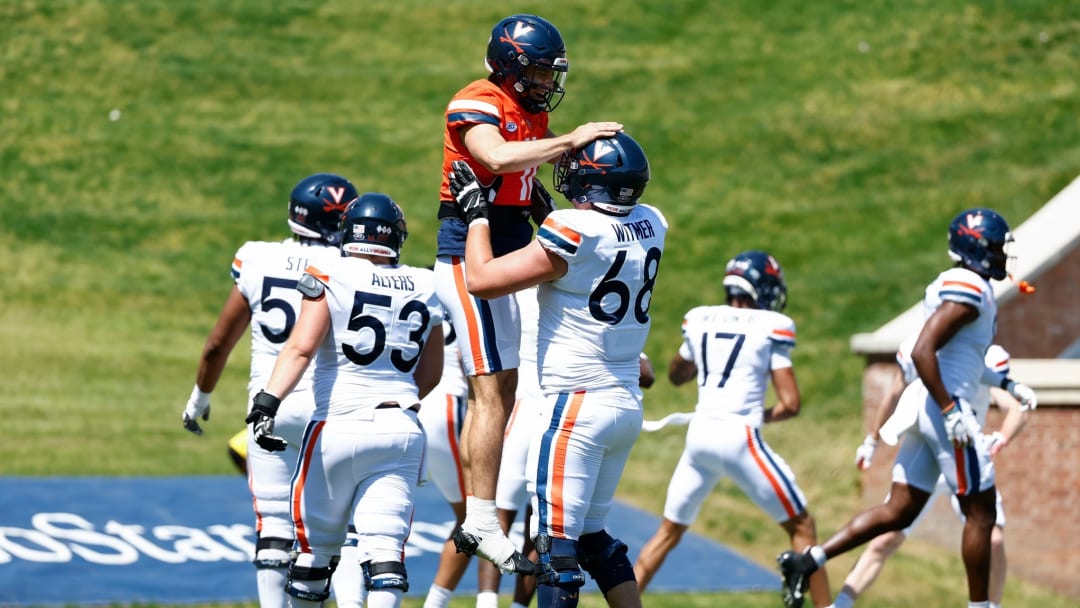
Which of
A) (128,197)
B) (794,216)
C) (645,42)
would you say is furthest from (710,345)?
(645,42)

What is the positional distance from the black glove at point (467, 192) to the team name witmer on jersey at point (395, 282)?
1.70ft

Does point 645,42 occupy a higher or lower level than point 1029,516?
higher

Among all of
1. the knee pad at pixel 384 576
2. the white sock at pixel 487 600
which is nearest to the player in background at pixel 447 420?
the white sock at pixel 487 600

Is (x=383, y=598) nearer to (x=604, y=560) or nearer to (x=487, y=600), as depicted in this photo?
(x=604, y=560)

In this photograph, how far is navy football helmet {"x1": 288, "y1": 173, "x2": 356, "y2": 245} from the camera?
842 centimetres

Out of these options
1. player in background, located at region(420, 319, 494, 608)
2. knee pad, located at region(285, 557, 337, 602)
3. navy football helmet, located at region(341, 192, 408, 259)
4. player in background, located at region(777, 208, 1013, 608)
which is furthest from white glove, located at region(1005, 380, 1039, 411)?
knee pad, located at region(285, 557, 337, 602)

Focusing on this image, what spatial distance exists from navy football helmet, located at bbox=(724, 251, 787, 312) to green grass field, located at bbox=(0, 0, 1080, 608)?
4771mm

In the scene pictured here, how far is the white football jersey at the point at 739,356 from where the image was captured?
32.9 ft

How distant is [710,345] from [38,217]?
16209 mm

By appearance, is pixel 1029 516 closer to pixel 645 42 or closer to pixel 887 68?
pixel 887 68

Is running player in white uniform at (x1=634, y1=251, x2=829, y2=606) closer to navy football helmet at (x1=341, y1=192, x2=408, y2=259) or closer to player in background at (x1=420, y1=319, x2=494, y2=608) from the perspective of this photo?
player in background at (x1=420, y1=319, x2=494, y2=608)

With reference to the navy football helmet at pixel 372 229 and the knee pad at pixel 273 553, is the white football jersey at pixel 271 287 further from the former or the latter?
the knee pad at pixel 273 553

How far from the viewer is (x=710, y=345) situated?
10141mm

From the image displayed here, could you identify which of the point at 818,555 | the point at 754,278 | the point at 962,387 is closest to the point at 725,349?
the point at 754,278
